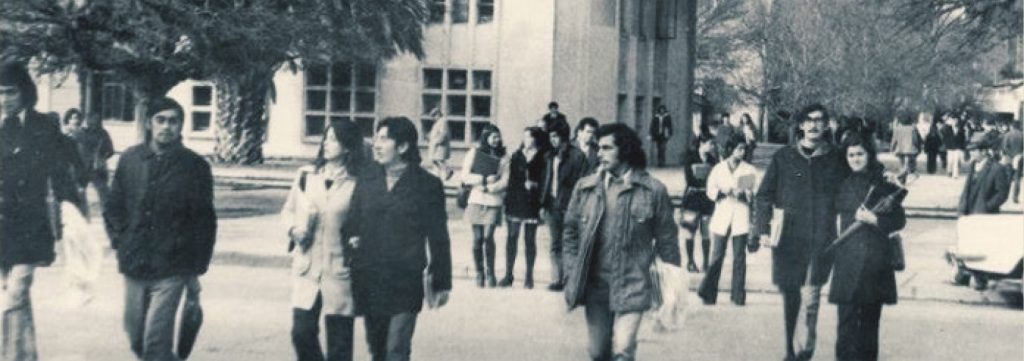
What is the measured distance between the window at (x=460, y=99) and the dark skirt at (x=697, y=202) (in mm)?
24159

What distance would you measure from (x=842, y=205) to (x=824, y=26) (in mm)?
41845

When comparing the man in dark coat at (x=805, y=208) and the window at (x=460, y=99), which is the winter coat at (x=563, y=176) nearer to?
the man in dark coat at (x=805, y=208)

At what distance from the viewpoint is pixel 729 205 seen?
45.6ft

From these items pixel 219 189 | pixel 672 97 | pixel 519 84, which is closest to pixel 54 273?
pixel 219 189

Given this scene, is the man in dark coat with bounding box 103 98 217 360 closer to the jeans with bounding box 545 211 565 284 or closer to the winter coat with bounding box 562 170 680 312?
the winter coat with bounding box 562 170 680 312

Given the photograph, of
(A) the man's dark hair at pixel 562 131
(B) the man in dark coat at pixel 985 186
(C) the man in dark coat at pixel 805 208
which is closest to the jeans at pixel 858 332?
(C) the man in dark coat at pixel 805 208

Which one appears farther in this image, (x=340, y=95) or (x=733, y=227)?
(x=340, y=95)

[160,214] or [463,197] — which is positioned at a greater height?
[160,214]

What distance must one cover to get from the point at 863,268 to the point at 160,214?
4.10m

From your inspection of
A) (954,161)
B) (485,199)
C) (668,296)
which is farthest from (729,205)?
(954,161)

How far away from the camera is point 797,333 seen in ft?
34.1

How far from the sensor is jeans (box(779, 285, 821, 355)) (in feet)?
33.4

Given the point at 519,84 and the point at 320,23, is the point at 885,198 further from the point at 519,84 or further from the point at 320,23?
the point at 519,84

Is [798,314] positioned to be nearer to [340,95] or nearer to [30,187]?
[30,187]
